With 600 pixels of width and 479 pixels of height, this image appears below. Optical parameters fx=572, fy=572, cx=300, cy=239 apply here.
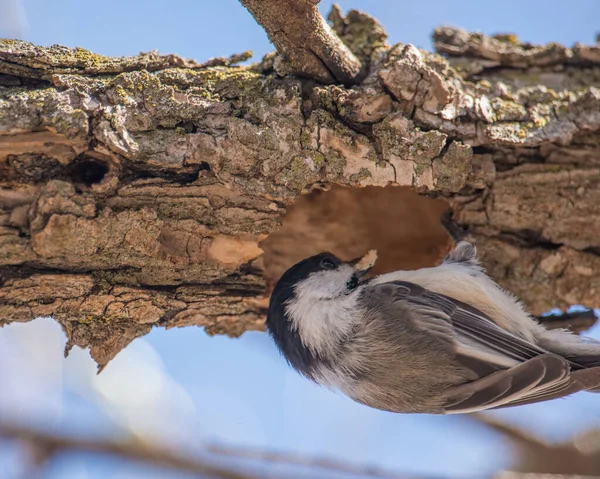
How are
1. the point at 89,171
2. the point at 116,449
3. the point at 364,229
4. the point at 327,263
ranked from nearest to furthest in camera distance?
the point at 89,171 → the point at 116,449 → the point at 327,263 → the point at 364,229

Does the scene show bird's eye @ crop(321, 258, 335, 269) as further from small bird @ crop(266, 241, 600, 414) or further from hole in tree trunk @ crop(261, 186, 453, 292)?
hole in tree trunk @ crop(261, 186, 453, 292)

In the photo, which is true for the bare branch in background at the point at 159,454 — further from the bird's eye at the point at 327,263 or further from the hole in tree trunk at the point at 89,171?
the hole in tree trunk at the point at 89,171

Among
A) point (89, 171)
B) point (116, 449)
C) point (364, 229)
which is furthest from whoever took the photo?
point (364, 229)

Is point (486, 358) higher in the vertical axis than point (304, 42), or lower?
lower

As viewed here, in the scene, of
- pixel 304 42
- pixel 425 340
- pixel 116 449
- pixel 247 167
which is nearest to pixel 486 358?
pixel 425 340

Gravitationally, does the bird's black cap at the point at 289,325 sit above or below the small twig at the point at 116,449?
above

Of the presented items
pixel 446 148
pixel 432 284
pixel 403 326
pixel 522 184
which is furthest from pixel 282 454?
pixel 522 184

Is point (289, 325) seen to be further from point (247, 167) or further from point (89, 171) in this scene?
point (89, 171)

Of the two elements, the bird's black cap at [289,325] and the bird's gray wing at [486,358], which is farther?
the bird's black cap at [289,325]

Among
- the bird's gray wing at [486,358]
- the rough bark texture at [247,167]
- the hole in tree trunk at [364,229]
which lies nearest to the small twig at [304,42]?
the rough bark texture at [247,167]
